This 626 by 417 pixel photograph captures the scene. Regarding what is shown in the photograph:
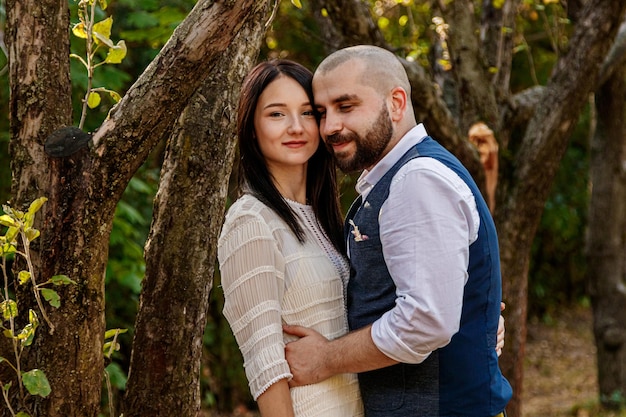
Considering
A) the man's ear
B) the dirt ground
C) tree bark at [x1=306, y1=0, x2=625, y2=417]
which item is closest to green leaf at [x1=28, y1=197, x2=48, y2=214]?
the man's ear

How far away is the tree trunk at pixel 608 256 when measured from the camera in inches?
282

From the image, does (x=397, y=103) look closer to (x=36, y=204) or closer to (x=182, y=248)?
(x=182, y=248)

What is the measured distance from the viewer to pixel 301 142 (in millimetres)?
2527

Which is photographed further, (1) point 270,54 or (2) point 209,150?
(1) point 270,54

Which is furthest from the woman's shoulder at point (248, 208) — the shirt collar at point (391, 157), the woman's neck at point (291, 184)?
the shirt collar at point (391, 157)

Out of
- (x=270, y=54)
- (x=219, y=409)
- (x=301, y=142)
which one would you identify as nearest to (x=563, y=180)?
(x=270, y=54)

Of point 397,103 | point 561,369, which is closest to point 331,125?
point 397,103

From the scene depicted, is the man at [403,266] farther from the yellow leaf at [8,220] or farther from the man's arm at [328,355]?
the yellow leaf at [8,220]

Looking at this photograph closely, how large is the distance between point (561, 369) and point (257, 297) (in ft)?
28.9

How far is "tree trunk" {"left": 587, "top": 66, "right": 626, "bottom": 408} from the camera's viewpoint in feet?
23.5

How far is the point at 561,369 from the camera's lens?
10.3m

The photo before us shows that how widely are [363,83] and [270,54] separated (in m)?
6.37

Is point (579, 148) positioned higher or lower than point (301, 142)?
lower

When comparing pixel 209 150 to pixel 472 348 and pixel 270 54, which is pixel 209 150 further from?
pixel 270 54
